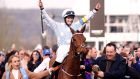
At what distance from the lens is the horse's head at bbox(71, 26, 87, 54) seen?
16.1m

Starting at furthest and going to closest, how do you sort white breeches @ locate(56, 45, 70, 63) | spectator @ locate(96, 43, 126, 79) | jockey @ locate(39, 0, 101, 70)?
white breeches @ locate(56, 45, 70, 63) < jockey @ locate(39, 0, 101, 70) < spectator @ locate(96, 43, 126, 79)

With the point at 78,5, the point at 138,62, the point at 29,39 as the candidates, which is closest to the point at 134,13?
the point at 78,5

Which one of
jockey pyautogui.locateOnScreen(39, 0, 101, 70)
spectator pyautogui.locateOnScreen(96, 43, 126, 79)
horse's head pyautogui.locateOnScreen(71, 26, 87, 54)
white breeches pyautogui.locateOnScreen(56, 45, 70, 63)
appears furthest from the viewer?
white breeches pyautogui.locateOnScreen(56, 45, 70, 63)

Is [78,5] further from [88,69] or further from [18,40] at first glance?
[18,40]

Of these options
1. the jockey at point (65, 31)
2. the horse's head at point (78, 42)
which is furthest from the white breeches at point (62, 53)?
the horse's head at point (78, 42)

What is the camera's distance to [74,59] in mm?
16641

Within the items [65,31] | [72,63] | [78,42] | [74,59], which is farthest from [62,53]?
[78,42]

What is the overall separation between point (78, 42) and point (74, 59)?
21.6 inches

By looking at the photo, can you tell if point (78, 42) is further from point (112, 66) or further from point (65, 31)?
point (65, 31)

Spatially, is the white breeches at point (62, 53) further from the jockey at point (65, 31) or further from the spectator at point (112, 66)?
the spectator at point (112, 66)

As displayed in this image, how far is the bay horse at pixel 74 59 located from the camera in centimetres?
1622

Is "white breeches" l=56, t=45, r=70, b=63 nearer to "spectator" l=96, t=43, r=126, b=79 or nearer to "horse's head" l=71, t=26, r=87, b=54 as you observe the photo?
"horse's head" l=71, t=26, r=87, b=54

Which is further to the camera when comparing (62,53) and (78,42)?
(62,53)

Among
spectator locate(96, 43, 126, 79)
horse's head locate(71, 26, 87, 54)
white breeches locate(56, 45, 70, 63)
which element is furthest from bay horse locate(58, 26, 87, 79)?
spectator locate(96, 43, 126, 79)
